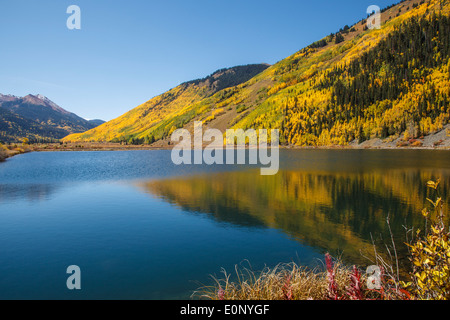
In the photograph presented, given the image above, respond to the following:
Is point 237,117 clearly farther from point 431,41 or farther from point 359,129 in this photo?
point 431,41

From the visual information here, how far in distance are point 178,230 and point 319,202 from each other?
39.0ft

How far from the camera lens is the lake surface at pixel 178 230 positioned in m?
10.4

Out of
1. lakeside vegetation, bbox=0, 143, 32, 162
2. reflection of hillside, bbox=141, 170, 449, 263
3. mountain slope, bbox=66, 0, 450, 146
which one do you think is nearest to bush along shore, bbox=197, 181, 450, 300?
reflection of hillside, bbox=141, 170, 449, 263

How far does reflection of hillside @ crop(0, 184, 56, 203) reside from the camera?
82.8 ft

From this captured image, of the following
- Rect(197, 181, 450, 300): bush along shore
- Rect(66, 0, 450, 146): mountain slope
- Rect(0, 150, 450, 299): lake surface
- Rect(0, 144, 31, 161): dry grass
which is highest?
Rect(66, 0, 450, 146): mountain slope

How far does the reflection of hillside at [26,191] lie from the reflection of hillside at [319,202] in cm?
984

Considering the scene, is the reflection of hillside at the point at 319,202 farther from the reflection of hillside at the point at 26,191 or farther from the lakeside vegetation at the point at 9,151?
the lakeside vegetation at the point at 9,151

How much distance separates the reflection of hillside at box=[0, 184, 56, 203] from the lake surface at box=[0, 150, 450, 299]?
0.10 m

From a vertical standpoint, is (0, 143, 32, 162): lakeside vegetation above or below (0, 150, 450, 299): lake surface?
above

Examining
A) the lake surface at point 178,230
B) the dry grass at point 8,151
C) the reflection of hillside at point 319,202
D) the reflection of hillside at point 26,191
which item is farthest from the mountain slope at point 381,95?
the dry grass at point 8,151

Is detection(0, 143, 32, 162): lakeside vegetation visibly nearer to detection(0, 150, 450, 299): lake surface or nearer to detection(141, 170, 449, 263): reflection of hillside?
detection(0, 150, 450, 299): lake surface

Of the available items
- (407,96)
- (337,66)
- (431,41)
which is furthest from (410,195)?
(337,66)

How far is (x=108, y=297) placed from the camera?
9.12m
